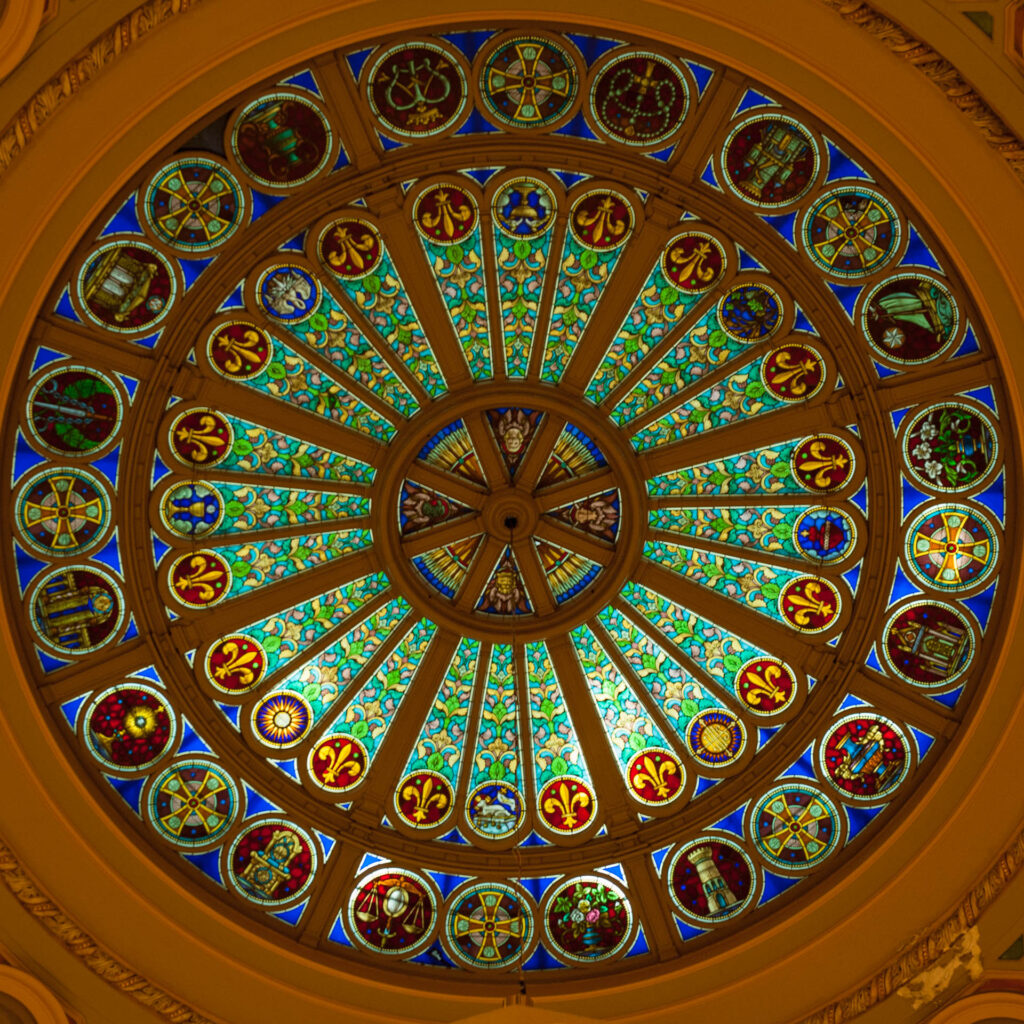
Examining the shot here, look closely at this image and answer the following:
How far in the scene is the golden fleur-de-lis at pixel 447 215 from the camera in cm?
1010

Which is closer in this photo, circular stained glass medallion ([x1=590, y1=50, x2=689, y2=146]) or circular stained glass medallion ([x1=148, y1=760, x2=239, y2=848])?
circular stained glass medallion ([x1=590, y1=50, x2=689, y2=146])

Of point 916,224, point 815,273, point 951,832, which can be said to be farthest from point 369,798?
point 916,224

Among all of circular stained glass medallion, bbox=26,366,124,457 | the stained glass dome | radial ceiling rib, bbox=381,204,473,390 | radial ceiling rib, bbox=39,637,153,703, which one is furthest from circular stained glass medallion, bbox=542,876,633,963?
circular stained glass medallion, bbox=26,366,124,457

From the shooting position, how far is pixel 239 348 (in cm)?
1034

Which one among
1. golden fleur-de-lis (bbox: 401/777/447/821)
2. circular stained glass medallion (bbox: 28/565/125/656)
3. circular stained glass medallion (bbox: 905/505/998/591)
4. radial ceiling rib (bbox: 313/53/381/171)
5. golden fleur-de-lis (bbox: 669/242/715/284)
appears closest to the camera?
radial ceiling rib (bbox: 313/53/381/171)

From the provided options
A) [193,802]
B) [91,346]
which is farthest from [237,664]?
[91,346]

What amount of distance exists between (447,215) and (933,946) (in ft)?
21.6

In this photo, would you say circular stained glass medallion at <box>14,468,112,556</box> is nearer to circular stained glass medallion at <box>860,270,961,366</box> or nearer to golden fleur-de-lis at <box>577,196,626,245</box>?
golden fleur-de-lis at <box>577,196,626,245</box>

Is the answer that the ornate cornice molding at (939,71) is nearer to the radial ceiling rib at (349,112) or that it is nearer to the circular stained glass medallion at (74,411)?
the radial ceiling rib at (349,112)

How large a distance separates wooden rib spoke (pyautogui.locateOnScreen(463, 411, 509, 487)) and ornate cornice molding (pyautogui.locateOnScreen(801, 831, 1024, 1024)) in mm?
4852

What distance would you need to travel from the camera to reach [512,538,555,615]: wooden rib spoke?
11180mm

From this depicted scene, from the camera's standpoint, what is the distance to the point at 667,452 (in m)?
10.9

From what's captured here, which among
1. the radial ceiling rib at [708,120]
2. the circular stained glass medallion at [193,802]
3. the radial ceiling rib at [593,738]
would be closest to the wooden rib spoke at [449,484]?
the radial ceiling rib at [593,738]

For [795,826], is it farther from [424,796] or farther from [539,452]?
[539,452]
